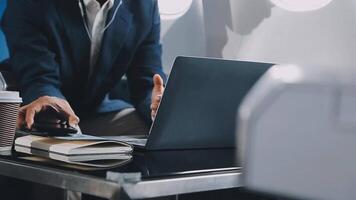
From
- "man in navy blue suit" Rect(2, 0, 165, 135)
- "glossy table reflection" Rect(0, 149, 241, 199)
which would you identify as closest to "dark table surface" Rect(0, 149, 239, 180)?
"glossy table reflection" Rect(0, 149, 241, 199)

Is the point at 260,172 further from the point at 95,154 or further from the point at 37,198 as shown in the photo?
the point at 37,198

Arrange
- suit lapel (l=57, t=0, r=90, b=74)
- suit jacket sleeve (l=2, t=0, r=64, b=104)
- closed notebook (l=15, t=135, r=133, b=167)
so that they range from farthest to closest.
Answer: suit lapel (l=57, t=0, r=90, b=74) < suit jacket sleeve (l=2, t=0, r=64, b=104) < closed notebook (l=15, t=135, r=133, b=167)

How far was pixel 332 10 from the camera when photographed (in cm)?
164

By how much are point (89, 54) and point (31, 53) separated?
18cm

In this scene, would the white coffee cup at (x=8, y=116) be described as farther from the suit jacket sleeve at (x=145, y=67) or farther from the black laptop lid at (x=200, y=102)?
the suit jacket sleeve at (x=145, y=67)

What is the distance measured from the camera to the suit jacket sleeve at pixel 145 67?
1.70 m

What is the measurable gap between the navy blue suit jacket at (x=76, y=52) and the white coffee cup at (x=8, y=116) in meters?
0.51

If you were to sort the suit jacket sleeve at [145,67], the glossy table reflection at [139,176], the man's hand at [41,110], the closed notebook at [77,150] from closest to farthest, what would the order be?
the glossy table reflection at [139,176] → the closed notebook at [77,150] → the man's hand at [41,110] → the suit jacket sleeve at [145,67]

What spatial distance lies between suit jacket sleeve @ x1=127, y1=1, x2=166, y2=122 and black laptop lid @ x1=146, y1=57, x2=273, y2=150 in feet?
2.32

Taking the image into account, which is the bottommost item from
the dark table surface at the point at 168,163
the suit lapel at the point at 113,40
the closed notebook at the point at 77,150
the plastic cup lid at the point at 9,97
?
the dark table surface at the point at 168,163

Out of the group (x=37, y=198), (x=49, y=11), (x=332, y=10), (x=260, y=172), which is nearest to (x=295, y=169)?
(x=260, y=172)

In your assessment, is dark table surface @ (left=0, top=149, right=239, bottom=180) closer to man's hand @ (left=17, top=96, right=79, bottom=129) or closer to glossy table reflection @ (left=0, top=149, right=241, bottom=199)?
glossy table reflection @ (left=0, top=149, right=241, bottom=199)

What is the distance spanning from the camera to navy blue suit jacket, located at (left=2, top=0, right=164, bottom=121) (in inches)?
58.6

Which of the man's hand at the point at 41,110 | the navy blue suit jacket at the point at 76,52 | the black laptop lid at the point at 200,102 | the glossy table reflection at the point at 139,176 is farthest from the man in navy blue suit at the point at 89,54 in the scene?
the glossy table reflection at the point at 139,176
